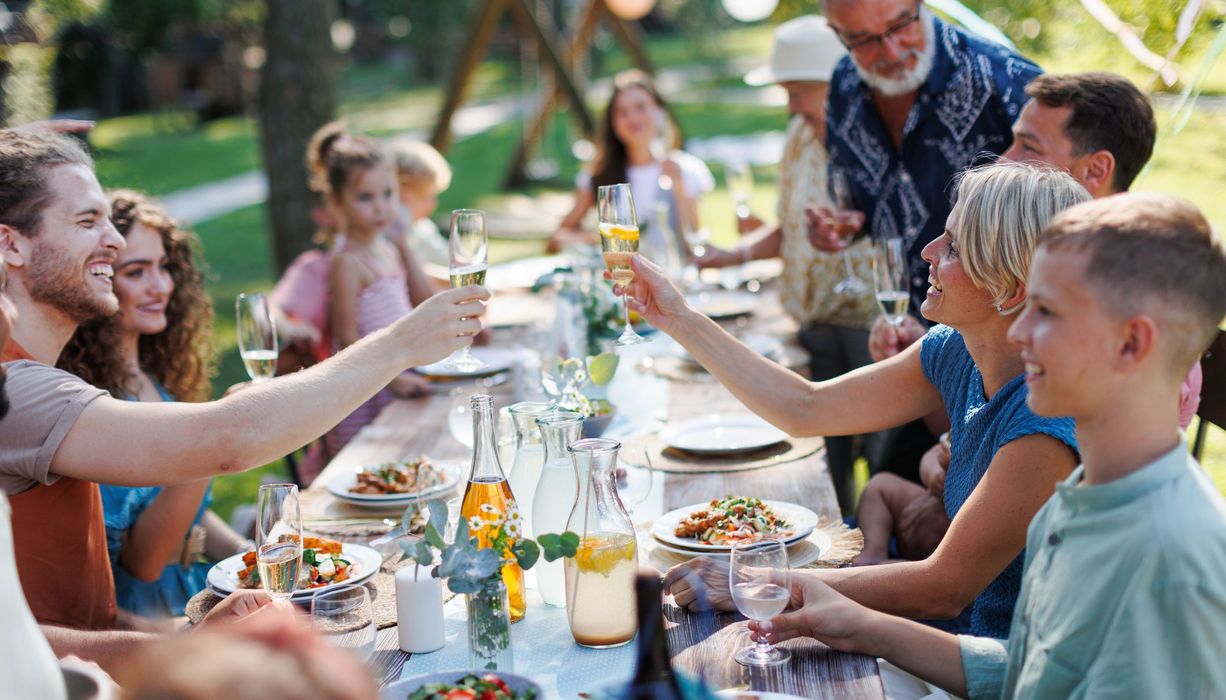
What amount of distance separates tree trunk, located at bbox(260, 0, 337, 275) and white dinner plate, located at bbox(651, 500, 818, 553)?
677 cm

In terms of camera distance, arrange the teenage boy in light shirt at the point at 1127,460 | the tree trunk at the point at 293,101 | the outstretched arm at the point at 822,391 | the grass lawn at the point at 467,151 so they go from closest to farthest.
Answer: the teenage boy in light shirt at the point at 1127,460
the outstretched arm at the point at 822,391
the grass lawn at the point at 467,151
the tree trunk at the point at 293,101

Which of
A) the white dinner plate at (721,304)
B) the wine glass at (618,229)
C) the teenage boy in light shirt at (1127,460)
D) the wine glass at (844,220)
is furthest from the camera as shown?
the white dinner plate at (721,304)

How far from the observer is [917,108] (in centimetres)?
427

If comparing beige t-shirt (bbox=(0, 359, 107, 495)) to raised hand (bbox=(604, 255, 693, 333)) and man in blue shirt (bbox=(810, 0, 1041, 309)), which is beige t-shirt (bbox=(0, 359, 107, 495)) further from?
man in blue shirt (bbox=(810, 0, 1041, 309))

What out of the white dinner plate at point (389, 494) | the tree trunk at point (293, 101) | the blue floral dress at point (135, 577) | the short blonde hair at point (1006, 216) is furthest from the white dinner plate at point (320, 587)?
the tree trunk at point (293, 101)

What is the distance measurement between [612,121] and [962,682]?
526 cm

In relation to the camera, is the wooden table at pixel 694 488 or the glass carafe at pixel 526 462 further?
the glass carafe at pixel 526 462

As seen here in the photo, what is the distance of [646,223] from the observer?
5.39 metres

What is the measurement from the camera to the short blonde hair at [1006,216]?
2250mm

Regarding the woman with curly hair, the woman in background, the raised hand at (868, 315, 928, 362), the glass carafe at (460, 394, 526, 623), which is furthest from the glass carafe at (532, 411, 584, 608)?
the woman in background

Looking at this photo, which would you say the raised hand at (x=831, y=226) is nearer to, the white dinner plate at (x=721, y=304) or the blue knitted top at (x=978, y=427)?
the white dinner plate at (x=721, y=304)

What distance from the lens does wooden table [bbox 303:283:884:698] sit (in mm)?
1929

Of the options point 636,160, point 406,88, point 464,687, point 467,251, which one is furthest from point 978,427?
point 406,88

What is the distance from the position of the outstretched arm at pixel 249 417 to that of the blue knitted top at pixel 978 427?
105cm
